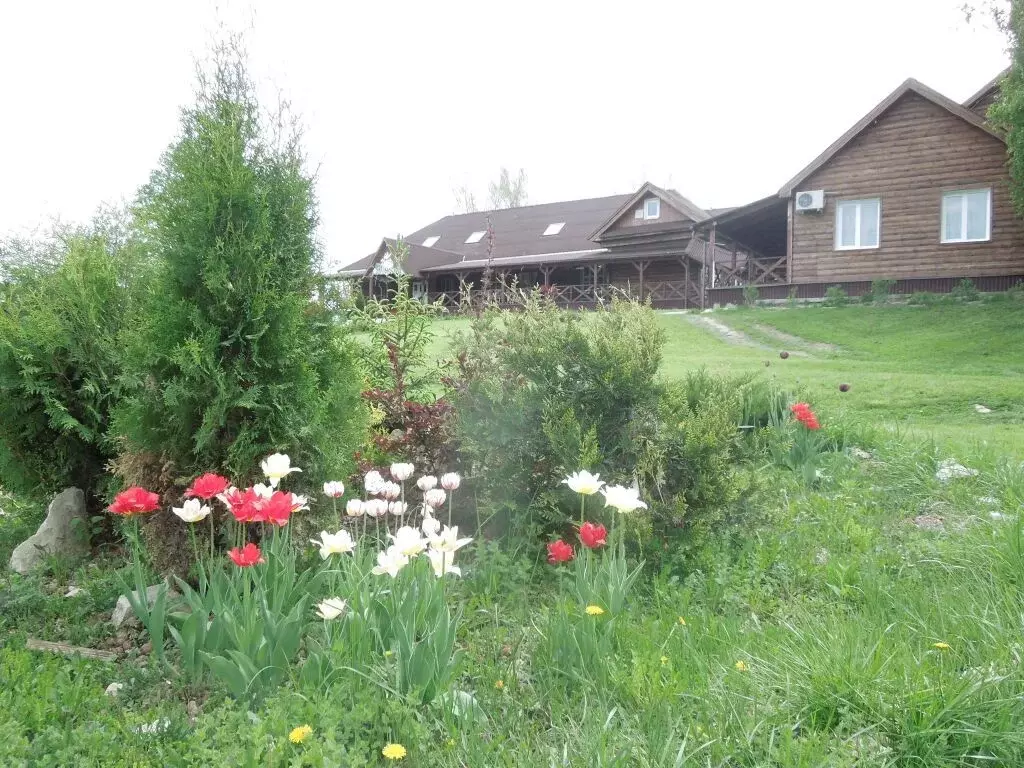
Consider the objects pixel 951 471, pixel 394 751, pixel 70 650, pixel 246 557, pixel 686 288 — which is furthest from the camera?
pixel 686 288

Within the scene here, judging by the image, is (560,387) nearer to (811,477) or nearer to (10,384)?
(811,477)

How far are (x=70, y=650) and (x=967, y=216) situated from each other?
21688mm

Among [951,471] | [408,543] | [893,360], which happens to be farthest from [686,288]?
[408,543]

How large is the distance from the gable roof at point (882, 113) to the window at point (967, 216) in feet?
4.82

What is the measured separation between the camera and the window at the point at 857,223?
20.0 m

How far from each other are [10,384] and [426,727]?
3796 mm

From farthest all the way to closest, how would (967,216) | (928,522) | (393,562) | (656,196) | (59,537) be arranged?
(656,196) < (967,216) < (59,537) < (928,522) < (393,562)

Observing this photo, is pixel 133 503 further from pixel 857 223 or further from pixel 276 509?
pixel 857 223

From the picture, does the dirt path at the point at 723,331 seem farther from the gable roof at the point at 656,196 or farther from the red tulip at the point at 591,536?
the red tulip at the point at 591,536

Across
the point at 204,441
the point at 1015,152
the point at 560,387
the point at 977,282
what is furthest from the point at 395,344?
the point at 977,282

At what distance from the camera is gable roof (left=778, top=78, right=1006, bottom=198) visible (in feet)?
59.8

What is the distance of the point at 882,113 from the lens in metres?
19.4

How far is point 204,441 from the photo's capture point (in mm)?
3361

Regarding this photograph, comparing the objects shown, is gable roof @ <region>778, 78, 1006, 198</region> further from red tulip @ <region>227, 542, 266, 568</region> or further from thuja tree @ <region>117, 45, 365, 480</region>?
red tulip @ <region>227, 542, 266, 568</region>
